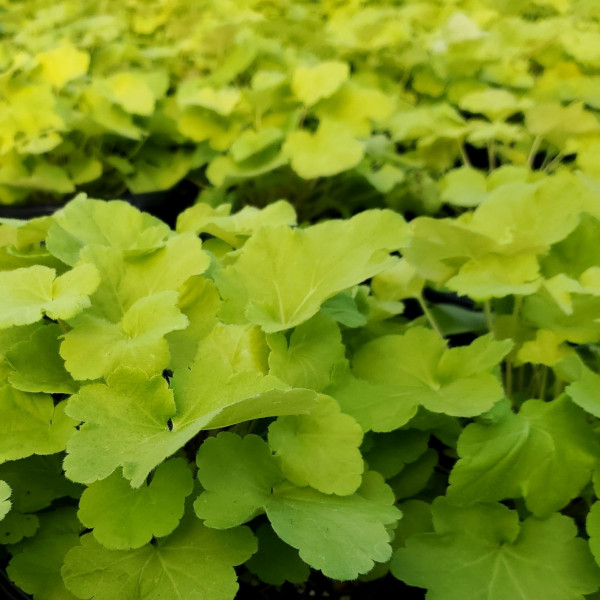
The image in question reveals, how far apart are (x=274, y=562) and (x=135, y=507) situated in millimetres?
153

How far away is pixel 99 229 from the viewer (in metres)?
0.74

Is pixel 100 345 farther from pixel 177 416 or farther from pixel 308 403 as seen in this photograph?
pixel 308 403

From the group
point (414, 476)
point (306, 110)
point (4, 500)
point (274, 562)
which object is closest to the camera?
point (4, 500)

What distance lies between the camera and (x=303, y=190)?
152cm

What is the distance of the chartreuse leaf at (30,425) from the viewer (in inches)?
21.9

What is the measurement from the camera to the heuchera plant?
0.50 meters

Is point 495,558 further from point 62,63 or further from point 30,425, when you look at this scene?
point 62,63

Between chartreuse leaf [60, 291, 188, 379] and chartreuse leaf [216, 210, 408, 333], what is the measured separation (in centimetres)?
8

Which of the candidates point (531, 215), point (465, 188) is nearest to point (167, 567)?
point (531, 215)

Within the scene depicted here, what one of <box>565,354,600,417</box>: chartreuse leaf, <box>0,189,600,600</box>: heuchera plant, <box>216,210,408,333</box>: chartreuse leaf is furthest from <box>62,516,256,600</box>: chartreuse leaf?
<box>565,354,600,417</box>: chartreuse leaf

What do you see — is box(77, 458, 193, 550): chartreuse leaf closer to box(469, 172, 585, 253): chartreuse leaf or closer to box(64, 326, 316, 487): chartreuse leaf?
box(64, 326, 316, 487): chartreuse leaf

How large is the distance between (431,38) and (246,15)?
61 cm

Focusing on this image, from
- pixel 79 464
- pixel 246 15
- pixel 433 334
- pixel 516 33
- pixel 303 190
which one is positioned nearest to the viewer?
pixel 79 464

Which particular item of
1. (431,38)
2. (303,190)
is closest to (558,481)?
(303,190)
